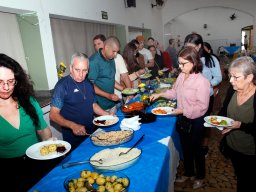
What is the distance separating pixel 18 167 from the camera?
62.2 inches

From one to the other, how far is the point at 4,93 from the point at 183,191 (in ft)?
6.22

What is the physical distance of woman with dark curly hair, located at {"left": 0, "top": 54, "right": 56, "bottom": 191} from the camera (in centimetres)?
149

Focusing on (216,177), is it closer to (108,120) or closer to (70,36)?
(108,120)

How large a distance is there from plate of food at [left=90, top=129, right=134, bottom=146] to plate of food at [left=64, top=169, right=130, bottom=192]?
0.39 m

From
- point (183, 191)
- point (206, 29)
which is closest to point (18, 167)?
point (183, 191)

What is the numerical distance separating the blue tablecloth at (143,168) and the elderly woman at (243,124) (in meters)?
0.50

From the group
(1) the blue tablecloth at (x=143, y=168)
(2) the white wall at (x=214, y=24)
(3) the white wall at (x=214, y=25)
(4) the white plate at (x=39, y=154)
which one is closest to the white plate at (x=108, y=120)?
(1) the blue tablecloth at (x=143, y=168)

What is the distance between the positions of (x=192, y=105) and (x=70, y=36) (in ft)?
9.36

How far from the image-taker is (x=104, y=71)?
2764 millimetres

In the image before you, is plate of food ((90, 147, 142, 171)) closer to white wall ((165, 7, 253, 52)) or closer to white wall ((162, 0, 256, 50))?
white wall ((162, 0, 256, 50))

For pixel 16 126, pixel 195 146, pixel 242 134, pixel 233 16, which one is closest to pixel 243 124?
pixel 242 134

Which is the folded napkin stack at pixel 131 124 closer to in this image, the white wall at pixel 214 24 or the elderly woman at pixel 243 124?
the elderly woman at pixel 243 124

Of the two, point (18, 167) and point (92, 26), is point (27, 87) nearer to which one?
point (18, 167)

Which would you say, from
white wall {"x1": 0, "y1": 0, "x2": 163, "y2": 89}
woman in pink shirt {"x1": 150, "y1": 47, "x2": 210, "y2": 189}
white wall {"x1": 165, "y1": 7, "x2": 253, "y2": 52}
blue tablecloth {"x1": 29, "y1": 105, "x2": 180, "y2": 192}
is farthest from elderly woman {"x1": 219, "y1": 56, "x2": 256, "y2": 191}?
white wall {"x1": 165, "y1": 7, "x2": 253, "y2": 52}
